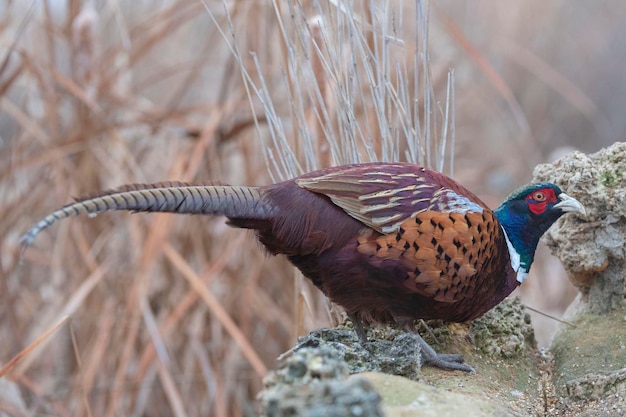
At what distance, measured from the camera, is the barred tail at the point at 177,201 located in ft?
6.51

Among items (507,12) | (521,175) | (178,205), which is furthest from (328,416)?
(507,12)

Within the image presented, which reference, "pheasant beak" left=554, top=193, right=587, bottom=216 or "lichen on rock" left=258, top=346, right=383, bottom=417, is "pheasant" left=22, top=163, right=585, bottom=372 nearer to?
"pheasant beak" left=554, top=193, right=587, bottom=216

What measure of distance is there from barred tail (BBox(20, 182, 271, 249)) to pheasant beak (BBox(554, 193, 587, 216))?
95 centimetres

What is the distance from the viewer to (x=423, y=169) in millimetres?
2570

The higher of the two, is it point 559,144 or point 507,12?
point 507,12

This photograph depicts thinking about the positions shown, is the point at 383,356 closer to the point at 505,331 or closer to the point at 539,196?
the point at 505,331

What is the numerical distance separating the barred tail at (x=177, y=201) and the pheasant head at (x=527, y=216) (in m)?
0.86

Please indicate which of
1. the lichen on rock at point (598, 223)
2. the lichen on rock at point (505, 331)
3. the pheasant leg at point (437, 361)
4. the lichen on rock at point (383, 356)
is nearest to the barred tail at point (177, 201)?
the lichen on rock at point (383, 356)

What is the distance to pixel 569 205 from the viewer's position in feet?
8.25

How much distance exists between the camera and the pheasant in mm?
2400

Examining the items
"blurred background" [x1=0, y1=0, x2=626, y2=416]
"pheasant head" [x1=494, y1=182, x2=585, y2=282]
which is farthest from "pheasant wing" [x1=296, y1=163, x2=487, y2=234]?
"blurred background" [x1=0, y1=0, x2=626, y2=416]

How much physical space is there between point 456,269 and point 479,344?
13.4 inches

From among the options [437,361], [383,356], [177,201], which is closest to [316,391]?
[383,356]

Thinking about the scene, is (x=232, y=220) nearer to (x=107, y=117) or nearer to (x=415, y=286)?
(x=415, y=286)
